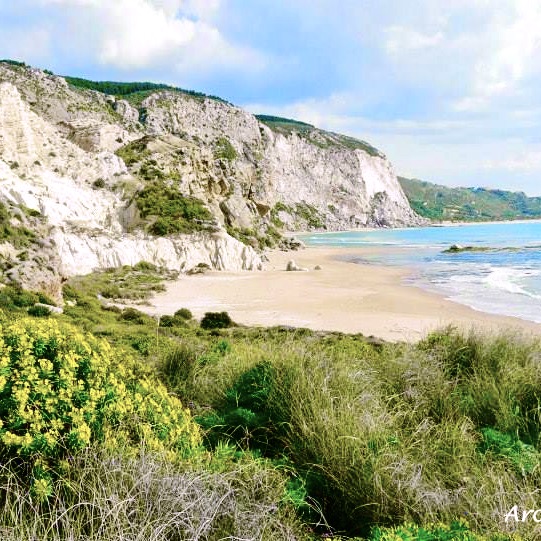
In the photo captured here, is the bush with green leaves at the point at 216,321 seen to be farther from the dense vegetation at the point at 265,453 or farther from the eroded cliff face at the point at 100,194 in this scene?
the dense vegetation at the point at 265,453

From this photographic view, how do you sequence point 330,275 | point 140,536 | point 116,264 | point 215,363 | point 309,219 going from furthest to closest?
point 309,219 < point 330,275 < point 116,264 < point 215,363 < point 140,536

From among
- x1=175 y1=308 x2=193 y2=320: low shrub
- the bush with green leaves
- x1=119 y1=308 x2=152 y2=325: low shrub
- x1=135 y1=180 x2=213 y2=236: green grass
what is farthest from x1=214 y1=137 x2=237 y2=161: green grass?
the bush with green leaves

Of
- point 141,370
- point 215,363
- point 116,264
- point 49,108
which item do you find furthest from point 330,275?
point 49,108

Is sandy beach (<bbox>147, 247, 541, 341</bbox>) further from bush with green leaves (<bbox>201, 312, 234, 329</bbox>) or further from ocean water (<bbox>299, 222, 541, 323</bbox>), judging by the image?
ocean water (<bbox>299, 222, 541, 323</bbox>)

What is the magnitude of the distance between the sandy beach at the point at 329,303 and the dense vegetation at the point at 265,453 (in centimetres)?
871

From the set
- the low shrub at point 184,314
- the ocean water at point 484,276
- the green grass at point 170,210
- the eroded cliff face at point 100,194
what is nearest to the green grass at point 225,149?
the eroded cliff face at point 100,194

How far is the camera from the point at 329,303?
26.7 meters

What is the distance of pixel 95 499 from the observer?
302 centimetres

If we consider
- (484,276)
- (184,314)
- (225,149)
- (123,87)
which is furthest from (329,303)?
(123,87)

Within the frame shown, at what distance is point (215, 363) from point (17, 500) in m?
4.86

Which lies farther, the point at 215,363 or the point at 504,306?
the point at 504,306

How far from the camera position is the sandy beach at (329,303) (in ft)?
67.1

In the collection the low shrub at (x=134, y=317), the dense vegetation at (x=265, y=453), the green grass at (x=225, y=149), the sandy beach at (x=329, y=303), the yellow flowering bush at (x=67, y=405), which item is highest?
the green grass at (x=225, y=149)

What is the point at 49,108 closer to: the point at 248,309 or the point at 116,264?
the point at 116,264
